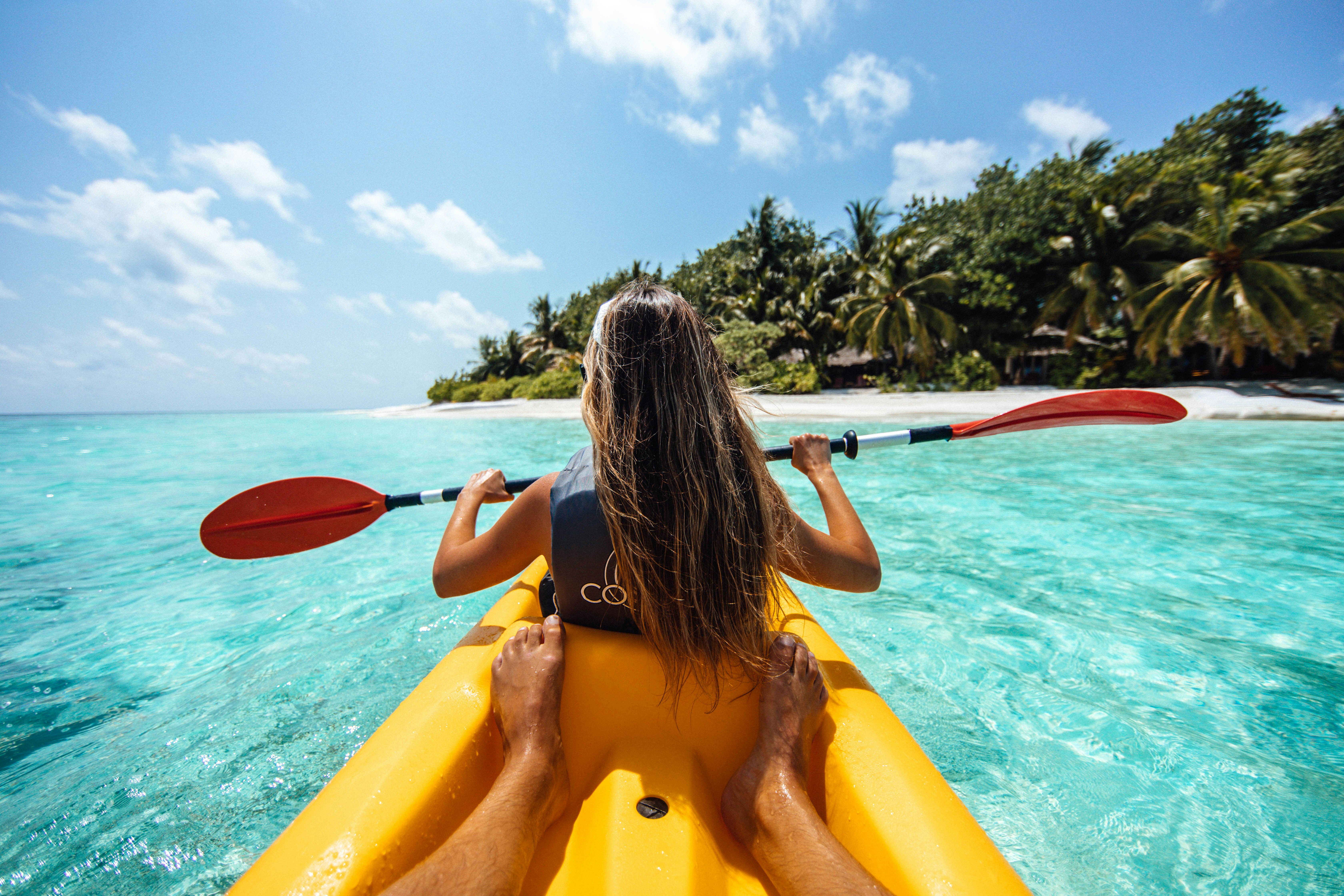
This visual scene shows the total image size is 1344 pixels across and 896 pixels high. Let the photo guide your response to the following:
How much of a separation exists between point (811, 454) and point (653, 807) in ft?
3.83

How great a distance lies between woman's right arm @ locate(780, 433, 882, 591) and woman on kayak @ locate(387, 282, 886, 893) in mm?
104

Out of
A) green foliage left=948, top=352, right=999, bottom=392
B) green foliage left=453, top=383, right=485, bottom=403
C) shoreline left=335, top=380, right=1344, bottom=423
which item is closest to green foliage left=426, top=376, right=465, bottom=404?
green foliage left=453, top=383, right=485, bottom=403

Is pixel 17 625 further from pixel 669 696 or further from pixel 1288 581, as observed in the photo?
pixel 1288 581


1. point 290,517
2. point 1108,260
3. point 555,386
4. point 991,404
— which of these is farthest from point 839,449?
point 555,386

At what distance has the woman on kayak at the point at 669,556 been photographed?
1.17 metres

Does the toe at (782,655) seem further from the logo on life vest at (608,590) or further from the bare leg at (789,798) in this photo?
the logo on life vest at (608,590)

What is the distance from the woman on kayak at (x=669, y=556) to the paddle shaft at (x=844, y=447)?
0.86 meters

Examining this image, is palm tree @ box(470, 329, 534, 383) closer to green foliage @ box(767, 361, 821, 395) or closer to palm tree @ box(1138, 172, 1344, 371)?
green foliage @ box(767, 361, 821, 395)

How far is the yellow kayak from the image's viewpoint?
0.92 metres

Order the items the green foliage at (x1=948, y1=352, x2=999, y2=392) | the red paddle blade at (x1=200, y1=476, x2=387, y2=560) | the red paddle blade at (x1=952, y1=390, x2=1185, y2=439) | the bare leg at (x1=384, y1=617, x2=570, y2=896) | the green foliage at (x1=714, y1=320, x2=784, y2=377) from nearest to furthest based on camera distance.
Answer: the bare leg at (x1=384, y1=617, x2=570, y2=896) → the red paddle blade at (x1=200, y1=476, x2=387, y2=560) → the red paddle blade at (x1=952, y1=390, x2=1185, y2=439) → the green foliage at (x1=948, y1=352, x2=999, y2=392) → the green foliage at (x1=714, y1=320, x2=784, y2=377)

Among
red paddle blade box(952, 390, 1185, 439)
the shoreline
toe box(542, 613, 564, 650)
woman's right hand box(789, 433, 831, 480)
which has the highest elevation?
woman's right hand box(789, 433, 831, 480)

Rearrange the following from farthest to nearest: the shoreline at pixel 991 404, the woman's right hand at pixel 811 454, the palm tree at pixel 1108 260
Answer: the palm tree at pixel 1108 260 < the shoreline at pixel 991 404 < the woman's right hand at pixel 811 454

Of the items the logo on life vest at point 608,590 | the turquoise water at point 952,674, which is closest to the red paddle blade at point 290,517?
the turquoise water at point 952,674

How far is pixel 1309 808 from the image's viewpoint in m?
1.70
